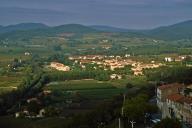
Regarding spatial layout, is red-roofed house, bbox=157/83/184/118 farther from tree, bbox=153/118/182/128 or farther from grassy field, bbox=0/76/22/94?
grassy field, bbox=0/76/22/94

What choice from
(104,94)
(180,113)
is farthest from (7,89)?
(180,113)

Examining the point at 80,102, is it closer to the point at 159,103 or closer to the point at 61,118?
the point at 61,118

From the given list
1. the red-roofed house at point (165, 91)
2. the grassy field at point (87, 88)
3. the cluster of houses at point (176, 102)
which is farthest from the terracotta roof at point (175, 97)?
the grassy field at point (87, 88)


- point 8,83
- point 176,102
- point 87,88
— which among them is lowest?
point 8,83

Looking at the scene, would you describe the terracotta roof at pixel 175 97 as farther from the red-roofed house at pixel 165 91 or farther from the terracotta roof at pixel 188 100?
the red-roofed house at pixel 165 91

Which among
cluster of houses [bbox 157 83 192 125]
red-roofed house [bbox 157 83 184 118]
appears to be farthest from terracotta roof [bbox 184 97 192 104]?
red-roofed house [bbox 157 83 184 118]

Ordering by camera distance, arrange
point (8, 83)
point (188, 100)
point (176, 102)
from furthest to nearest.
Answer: point (8, 83) < point (176, 102) < point (188, 100)

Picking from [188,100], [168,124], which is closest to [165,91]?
[188,100]

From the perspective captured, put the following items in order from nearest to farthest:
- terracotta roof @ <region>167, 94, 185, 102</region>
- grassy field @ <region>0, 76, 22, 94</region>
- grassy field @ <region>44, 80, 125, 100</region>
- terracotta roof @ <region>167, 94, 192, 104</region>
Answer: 1. terracotta roof @ <region>167, 94, 192, 104</region>
2. terracotta roof @ <region>167, 94, 185, 102</region>
3. grassy field @ <region>44, 80, 125, 100</region>
4. grassy field @ <region>0, 76, 22, 94</region>

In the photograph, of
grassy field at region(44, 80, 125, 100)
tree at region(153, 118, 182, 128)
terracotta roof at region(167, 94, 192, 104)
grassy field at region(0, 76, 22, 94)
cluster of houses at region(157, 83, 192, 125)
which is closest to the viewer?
tree at region(153, 118, 182, 128)

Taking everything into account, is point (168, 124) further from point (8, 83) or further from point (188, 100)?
point (8, 83)
